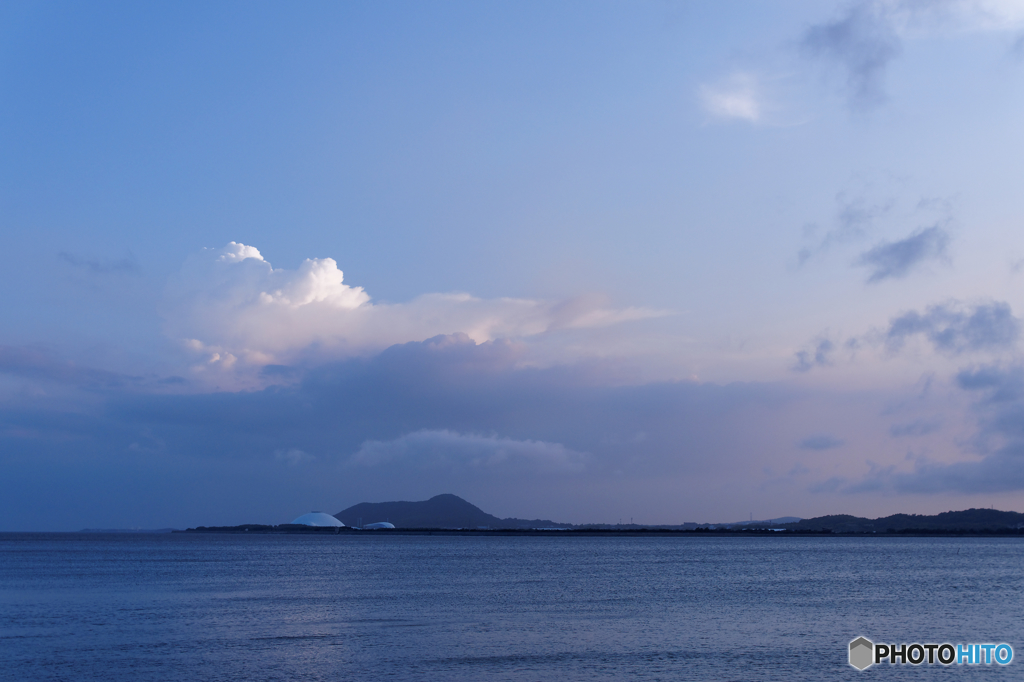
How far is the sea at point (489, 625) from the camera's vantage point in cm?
2838

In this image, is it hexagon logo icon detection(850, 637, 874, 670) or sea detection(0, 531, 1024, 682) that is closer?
sea detection(0, 531, 1024, 682)

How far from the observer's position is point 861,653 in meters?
30.7

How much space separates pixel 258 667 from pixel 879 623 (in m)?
30.2

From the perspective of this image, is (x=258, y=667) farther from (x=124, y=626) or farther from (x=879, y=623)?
(x=879, y=623)

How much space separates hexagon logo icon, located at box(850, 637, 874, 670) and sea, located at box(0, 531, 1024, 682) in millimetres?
389

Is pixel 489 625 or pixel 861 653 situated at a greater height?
pixel 861 653

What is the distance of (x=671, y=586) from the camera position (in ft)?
200

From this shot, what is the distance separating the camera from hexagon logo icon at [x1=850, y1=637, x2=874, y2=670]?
95.1 feet

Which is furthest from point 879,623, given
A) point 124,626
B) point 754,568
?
point 754,568

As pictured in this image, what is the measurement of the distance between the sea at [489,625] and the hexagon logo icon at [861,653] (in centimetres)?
39

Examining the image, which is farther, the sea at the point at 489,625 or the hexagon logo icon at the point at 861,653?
the hexagon logo icon at the point at 861,653

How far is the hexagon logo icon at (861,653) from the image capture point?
2900 cm

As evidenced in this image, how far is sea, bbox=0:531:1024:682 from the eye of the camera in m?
28.4

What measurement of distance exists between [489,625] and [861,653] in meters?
16.8
